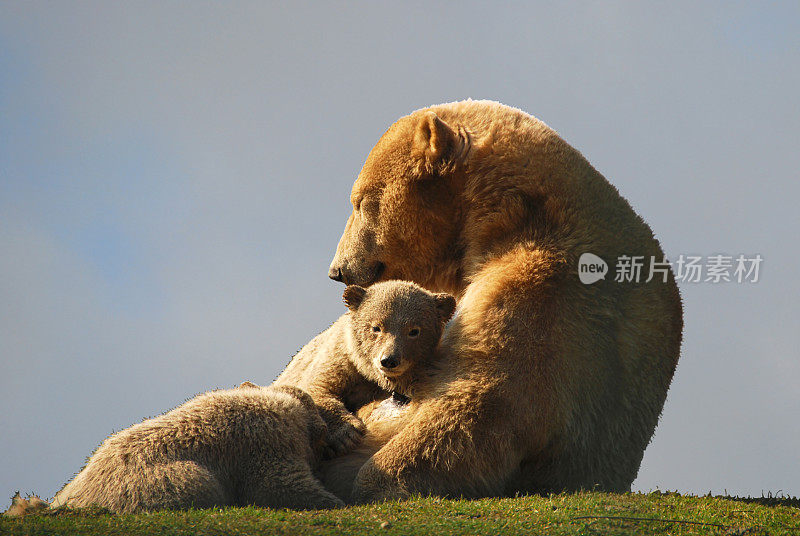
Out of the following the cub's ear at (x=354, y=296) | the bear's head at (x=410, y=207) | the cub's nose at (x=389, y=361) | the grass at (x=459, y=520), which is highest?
the bear's head at (x=410, y=207)

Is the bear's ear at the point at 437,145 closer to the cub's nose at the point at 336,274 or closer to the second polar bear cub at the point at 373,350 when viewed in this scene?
the second polar bear cub at the point at 373,350

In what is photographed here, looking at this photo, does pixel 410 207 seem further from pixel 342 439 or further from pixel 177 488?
pixel 177 488

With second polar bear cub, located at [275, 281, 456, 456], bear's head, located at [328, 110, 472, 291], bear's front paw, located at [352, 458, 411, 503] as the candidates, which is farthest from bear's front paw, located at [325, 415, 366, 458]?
bear's head, located at [328, 110, 472, 291]

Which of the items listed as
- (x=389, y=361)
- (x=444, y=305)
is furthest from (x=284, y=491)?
(x=444, y=305)

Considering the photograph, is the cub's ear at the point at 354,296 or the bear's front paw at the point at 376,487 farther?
the cub's ear at the point at 354,296

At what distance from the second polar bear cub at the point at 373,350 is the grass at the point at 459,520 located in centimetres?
114

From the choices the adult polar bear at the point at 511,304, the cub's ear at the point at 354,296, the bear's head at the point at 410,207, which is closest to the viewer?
the adult polar bear at the point at 511,304

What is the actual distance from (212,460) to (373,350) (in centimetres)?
171

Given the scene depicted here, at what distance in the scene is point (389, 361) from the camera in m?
7.59

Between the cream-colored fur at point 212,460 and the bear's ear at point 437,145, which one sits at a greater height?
the bear's ear at point 437,145

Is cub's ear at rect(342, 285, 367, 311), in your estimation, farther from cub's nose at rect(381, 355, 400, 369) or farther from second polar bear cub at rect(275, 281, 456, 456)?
cub's nose at rect(381, 355, 400, 369)

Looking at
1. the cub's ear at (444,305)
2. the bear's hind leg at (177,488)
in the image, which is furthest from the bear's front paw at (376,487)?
the cub's ear at (444,305)

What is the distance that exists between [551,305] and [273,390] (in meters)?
2.65

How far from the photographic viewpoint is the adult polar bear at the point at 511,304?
7551 millimetres
